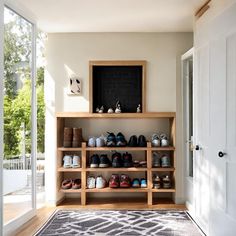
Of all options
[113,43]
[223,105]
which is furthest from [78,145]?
[223,105]

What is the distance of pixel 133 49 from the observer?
18.3 feet

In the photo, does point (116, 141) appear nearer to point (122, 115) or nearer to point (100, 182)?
point (122, 115)

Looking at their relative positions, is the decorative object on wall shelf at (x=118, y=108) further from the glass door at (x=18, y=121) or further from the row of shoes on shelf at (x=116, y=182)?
the glass door at (x=18, y=121)

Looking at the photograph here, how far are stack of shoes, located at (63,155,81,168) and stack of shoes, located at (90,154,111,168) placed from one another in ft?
0.67

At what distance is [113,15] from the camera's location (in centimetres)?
464

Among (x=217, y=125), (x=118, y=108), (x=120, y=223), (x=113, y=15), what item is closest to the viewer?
(x=217, y=125)

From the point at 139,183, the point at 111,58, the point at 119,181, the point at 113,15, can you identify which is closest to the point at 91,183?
the point at 119,181

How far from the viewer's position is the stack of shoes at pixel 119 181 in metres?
5.41

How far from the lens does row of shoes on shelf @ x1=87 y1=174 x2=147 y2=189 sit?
5.42 meters

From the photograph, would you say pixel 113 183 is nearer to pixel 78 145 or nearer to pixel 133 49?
pixel 78 145

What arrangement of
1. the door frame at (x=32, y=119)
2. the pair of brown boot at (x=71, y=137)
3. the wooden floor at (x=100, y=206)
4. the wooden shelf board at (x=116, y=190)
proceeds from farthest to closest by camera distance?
the pair of brown boot at (x=71, y=137), the wooden shelf board at (x=116, y=190), the wooden floor at (x=100, y=206), the door frame at (x=32, y=119)

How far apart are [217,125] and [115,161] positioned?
222 centimetres

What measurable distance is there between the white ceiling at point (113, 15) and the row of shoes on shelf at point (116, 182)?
7.12ft

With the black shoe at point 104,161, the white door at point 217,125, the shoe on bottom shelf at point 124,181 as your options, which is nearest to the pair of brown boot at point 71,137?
the black shoe at point 104,161
